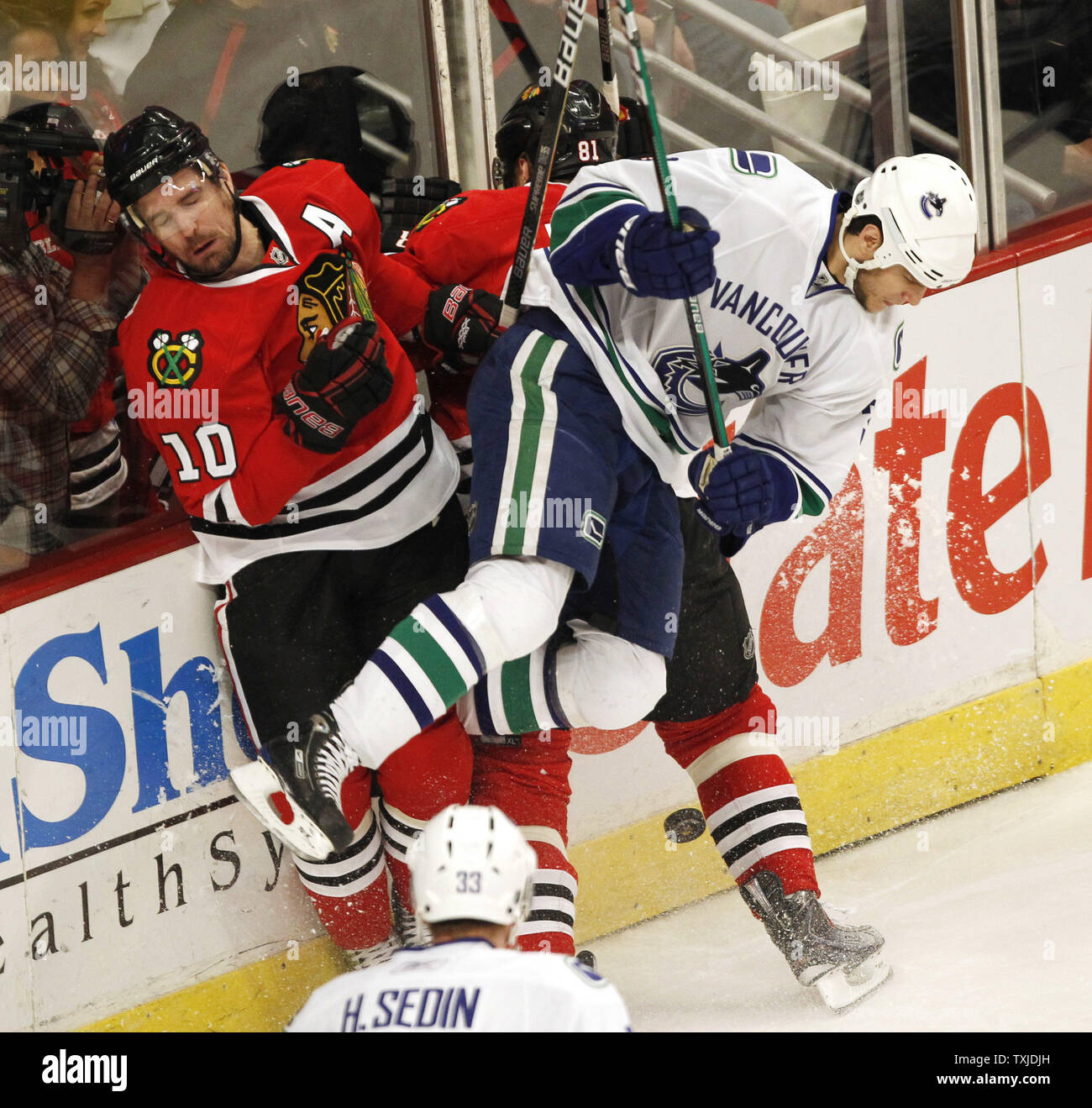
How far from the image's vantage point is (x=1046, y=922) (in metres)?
3.08

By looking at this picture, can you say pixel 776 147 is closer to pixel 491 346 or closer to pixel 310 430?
pixel 491 346

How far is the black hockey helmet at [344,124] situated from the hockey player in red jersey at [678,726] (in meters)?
0.23

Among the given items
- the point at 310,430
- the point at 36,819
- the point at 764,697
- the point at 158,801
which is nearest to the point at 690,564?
the point at 764,697

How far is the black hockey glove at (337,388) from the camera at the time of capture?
237 centimetres

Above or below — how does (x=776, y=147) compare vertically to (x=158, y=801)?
above

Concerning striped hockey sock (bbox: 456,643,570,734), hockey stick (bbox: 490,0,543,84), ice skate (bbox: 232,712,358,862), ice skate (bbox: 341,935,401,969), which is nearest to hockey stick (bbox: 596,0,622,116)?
hockey stick (bbox: 490,0,543,84)

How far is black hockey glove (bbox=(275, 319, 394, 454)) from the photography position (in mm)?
2369

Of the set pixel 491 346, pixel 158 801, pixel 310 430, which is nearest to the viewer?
pixel 310 430

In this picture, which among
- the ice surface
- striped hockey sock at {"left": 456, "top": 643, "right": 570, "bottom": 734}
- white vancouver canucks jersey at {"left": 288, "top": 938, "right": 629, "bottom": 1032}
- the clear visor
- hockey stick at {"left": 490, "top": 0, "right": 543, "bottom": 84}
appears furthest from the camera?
hockey stick at {"left": 490, "top": 0, "right": 543, "bottom": 84}

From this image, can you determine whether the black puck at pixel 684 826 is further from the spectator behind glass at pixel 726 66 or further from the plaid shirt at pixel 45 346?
the spectator behind glass at pixel 726 66

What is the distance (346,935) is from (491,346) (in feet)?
3.61

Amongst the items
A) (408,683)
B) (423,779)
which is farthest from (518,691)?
(408,683)

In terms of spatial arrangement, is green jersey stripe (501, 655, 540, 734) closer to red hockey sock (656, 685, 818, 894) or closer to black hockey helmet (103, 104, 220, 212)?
red hockey sock (656, 685, 818, 894)

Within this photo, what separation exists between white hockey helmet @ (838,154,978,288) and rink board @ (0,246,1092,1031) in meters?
1.12
